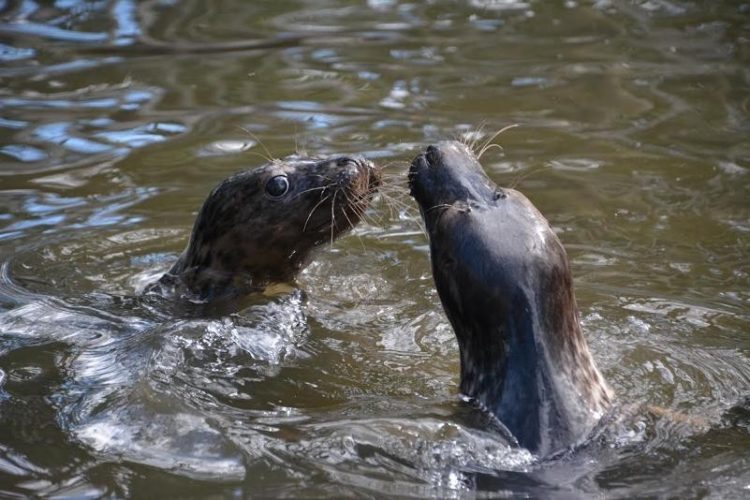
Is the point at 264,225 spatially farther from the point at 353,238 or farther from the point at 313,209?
the point at 353,238

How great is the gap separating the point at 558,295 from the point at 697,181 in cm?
316

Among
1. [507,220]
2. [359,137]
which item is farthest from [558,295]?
[359,137]

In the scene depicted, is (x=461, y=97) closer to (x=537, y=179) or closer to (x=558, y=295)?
(x=537, y=179)

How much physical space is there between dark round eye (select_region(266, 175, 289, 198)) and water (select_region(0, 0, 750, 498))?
1.54 feet

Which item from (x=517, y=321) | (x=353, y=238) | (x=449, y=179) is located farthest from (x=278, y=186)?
(x=517, y=321)

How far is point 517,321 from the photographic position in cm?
427

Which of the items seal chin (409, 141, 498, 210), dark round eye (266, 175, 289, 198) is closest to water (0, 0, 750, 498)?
dark round eye (266, 175, 289, 198)

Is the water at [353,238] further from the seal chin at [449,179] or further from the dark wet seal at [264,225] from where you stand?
the seal chin at [449,179]

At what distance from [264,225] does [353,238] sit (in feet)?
3.31

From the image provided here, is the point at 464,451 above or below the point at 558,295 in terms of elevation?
below

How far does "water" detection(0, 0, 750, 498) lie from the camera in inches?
164

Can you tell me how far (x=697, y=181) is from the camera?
7242mm

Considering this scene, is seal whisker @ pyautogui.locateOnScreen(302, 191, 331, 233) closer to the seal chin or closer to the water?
the water

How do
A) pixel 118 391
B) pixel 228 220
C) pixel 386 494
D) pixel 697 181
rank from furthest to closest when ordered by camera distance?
pixel 697 181, pixel 228 220, pixel 118 391, pixel 386 494
